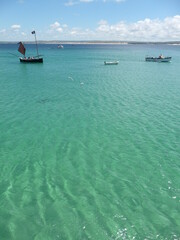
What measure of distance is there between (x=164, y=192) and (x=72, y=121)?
42.9ft

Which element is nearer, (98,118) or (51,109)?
(98,118)

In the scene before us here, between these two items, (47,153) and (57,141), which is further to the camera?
(57,141)

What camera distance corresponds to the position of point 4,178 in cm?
1424

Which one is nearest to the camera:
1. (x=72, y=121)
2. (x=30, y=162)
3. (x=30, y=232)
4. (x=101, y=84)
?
(x=30, y=232)

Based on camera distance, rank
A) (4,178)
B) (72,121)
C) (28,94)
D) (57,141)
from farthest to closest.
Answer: (28,94)
(72,121)
(57,141)
(4,178)

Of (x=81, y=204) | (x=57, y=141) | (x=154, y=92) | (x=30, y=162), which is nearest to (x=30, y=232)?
(x=81, y=204)

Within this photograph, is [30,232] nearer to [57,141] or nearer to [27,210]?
[27,210]

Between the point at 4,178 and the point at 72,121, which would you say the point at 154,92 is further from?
the point at 4,178

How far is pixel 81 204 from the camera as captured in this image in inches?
471

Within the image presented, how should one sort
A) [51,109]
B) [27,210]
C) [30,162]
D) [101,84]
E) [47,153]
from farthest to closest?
[101,84] < [51,109] < [47,153] < [30,162] < [27,210]

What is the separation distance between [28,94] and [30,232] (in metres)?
27.9

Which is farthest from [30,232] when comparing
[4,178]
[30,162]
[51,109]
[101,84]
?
[101,84]

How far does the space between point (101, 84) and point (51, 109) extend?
17995 millimetres

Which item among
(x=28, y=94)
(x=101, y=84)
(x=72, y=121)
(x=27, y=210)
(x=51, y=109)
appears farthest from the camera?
(x=101, y=84)
